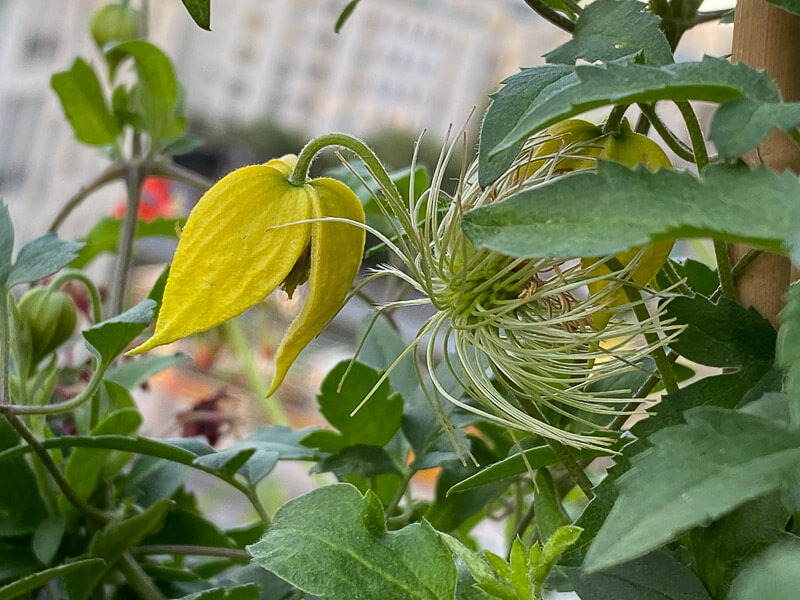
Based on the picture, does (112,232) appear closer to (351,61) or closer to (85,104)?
(85,104)

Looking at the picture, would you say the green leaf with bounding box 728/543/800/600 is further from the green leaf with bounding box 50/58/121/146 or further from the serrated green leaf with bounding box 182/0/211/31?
the green leaf with bounding box 50/58/121/146

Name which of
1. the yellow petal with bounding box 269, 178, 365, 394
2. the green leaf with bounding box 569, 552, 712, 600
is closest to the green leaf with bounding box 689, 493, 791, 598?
the green leaf with bounding box 569, 552, 712, 600

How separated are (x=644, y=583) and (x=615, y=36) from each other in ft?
0.42

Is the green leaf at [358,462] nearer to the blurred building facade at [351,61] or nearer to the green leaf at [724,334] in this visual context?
the green leaf at [724,334]

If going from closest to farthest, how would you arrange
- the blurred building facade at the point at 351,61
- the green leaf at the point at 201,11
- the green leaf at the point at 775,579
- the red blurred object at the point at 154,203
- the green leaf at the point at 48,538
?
the green leaf at the point at 775,579 → the green leaf at the point at 201,11 → the green leaf at the point at 48,538 → the red blurred object at the point at 154,203 → the blurred building facade at the point at 351,61

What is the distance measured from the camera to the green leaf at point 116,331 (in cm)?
26

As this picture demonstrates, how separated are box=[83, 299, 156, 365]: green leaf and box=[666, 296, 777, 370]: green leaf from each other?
15 centimetres

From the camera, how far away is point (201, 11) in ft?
0.69

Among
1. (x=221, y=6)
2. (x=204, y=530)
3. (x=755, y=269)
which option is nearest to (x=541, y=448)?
(x=755, y=269)

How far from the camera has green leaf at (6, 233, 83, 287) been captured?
28 cm

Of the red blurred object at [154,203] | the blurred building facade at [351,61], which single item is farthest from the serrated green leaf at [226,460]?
the blurred building facade at [351,61]

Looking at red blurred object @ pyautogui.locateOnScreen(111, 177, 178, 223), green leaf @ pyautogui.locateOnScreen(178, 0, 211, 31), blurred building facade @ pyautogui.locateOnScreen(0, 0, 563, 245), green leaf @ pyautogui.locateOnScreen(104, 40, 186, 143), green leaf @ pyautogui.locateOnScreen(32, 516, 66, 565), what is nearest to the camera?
green leaf @ pyautogui.locateOnScreen(178, 0, 211, 31)

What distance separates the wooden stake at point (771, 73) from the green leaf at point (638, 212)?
100mm

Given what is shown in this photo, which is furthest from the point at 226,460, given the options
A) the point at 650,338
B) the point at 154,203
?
the point at 154,203
